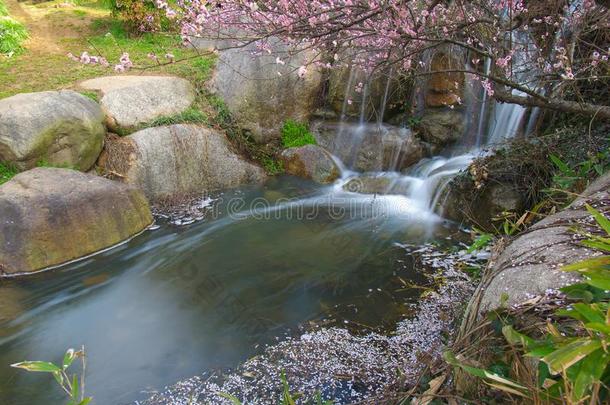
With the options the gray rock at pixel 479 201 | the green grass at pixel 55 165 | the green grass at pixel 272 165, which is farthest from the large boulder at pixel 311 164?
the green grass at pixel 55 165

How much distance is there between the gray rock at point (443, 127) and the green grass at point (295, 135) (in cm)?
184

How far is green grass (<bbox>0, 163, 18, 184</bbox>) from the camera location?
5.27 metres

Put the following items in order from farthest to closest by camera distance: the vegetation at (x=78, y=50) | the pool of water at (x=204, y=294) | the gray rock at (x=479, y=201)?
the vegetation at (x=78, y=50) < the gray rock at (x=479, y=201) < the pool of water at (x=204, y=294)

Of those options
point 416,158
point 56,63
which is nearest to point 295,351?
point 416,158

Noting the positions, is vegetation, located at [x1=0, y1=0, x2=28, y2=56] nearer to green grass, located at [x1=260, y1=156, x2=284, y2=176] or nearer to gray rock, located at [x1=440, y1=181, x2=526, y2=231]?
green grass, located at [x1=260, y1=156, x2=284, y2=176]

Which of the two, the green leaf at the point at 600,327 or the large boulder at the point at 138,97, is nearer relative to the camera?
the green leaf at the point at 600,327

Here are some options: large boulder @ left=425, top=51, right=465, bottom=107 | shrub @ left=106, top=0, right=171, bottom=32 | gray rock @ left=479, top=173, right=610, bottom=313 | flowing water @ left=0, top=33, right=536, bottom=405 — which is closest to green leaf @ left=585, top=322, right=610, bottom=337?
gray rock @ left=479, top=173, right=610, bottom=313

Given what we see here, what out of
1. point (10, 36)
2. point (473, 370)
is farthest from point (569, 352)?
point (10, 36)

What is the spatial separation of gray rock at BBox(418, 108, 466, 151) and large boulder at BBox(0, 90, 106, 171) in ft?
15.9

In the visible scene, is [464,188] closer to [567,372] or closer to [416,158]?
[416,158]

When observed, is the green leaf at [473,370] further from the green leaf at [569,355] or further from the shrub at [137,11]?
the shrub at [137,11]

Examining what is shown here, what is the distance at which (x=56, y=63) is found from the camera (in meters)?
7.83

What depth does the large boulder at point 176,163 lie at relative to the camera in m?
6.24

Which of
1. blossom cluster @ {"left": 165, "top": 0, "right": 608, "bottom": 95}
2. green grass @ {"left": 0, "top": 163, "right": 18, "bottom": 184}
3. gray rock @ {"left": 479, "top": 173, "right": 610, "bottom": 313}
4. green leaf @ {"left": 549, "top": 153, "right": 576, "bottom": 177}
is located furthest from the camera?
green grass @ {"left": 0, "top": 163, "right": 18, "bottom": 184}
